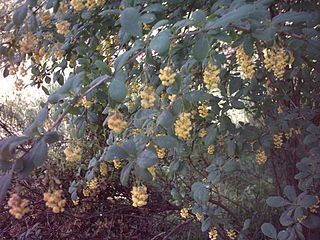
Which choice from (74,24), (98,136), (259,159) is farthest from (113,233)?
(74,24)

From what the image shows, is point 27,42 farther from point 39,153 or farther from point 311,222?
point 311,222

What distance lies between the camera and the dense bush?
1.08 metres

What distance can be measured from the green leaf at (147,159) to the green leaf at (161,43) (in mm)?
219

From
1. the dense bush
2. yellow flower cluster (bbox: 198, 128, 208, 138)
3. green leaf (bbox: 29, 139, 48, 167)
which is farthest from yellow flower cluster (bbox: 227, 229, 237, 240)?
green leaf (bbox: 29, 139, 48, 167)

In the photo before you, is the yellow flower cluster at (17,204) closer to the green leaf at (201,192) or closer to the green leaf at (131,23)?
the green leaf at (131,23)

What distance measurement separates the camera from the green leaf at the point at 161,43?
3.20 feet

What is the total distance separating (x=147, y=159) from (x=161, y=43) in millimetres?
241

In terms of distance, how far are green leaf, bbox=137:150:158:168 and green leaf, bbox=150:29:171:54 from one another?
219 mm

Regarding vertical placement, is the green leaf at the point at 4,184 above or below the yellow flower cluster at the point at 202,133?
above

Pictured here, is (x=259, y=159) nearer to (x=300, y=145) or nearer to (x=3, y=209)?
(x=300, y=145)

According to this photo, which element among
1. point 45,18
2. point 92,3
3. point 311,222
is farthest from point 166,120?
point 311,222

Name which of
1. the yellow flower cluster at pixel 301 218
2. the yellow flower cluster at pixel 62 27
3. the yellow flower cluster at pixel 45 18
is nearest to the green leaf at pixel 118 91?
the yellow flower cluster at pixel 62 27

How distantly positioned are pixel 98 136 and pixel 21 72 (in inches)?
17.6

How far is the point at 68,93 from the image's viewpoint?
110 centimetres
